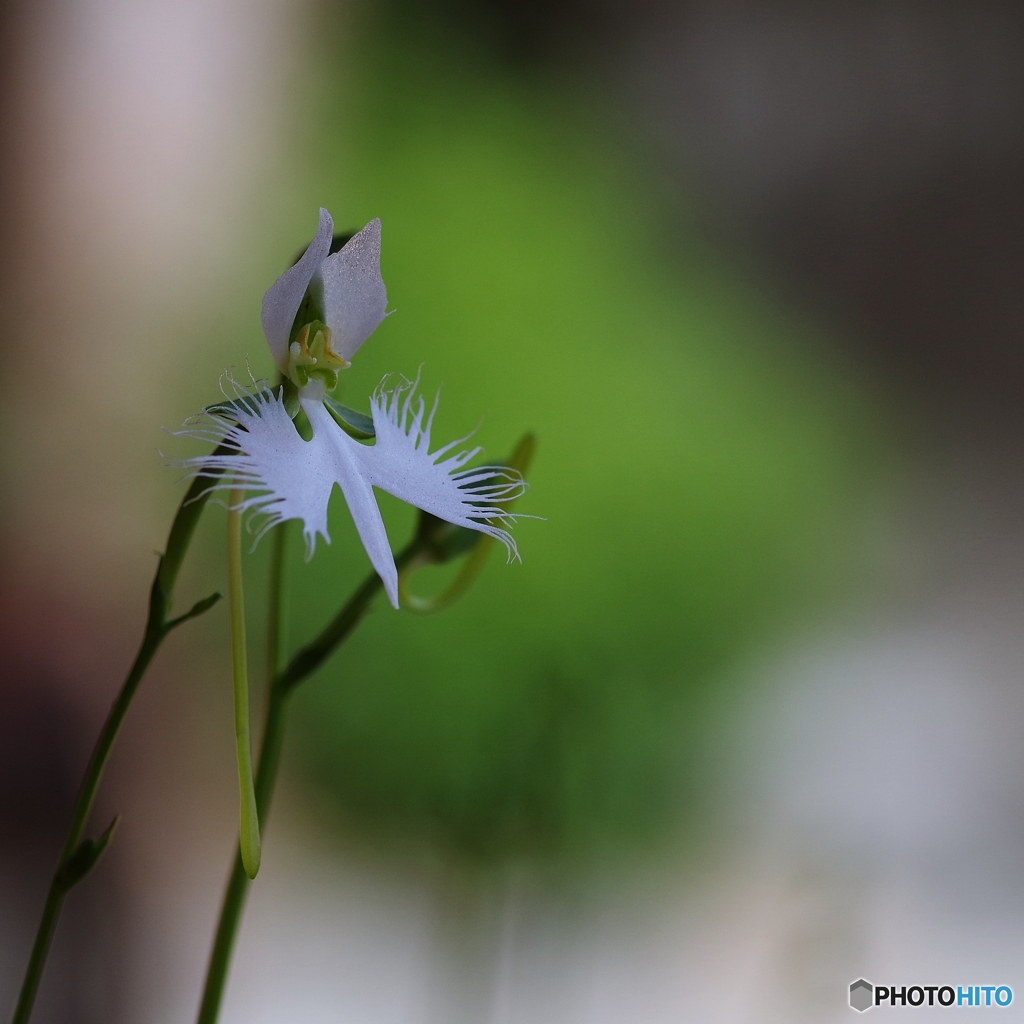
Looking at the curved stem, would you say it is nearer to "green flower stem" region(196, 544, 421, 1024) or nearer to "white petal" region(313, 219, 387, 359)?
"green flower stem" region(196, 544, 421, 1024)

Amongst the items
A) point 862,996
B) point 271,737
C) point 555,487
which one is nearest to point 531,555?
point 555,487

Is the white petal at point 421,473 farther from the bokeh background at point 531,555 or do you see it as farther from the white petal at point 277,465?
the bokeh background at point 531,555

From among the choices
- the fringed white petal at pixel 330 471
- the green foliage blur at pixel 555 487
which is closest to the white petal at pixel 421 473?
the fringed white petal at pixel 330 471

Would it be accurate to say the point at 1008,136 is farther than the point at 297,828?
Yes

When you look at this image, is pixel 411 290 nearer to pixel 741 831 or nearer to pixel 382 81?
pixel 382 81

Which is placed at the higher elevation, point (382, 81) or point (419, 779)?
point (382, 81)

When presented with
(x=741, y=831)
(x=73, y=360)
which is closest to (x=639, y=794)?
(x=741, y=831)
